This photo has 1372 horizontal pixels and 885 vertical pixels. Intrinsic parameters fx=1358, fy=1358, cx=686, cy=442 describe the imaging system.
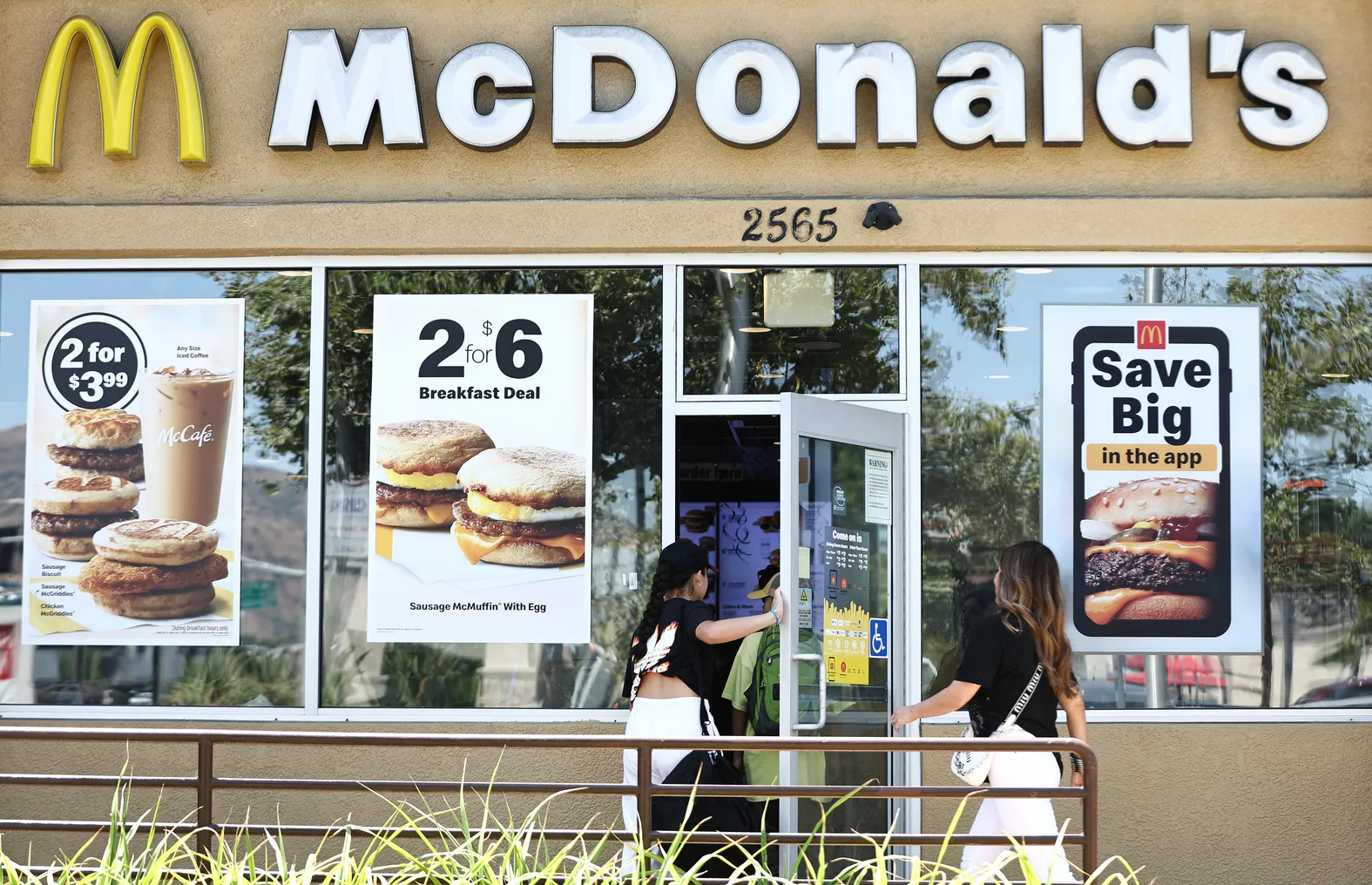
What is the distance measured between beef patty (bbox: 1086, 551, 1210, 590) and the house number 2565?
2.09m

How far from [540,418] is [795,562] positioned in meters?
1.72

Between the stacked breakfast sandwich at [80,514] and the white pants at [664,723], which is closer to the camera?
the white pants at [664,723]

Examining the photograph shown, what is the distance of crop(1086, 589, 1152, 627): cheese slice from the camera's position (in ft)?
22.0

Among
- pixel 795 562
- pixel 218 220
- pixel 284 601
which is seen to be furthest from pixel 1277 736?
pixel 218 220

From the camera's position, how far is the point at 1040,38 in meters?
6.73

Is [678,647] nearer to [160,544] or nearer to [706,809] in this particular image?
[706,809]

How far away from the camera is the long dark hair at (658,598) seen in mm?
5863

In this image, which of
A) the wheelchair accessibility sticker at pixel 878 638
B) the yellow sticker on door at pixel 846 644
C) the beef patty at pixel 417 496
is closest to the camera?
the yellow sticker on door at pixel 846 644

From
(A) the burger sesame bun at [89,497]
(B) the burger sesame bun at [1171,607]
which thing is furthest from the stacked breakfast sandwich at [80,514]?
(B) the burger sesame bun at [1171,607]

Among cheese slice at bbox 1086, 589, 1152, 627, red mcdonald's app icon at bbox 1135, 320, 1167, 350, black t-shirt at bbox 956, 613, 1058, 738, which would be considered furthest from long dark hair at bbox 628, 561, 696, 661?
red mcdonald's app icon at bbox 1135, 320, 1167, 350

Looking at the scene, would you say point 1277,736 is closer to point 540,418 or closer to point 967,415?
point 967,415

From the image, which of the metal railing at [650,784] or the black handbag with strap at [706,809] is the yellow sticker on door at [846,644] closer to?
the black handbag with strap at [706,809]

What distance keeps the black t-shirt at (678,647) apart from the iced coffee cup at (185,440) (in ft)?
8.58

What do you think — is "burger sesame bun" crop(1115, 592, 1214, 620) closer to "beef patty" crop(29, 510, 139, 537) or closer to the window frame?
the window frame
